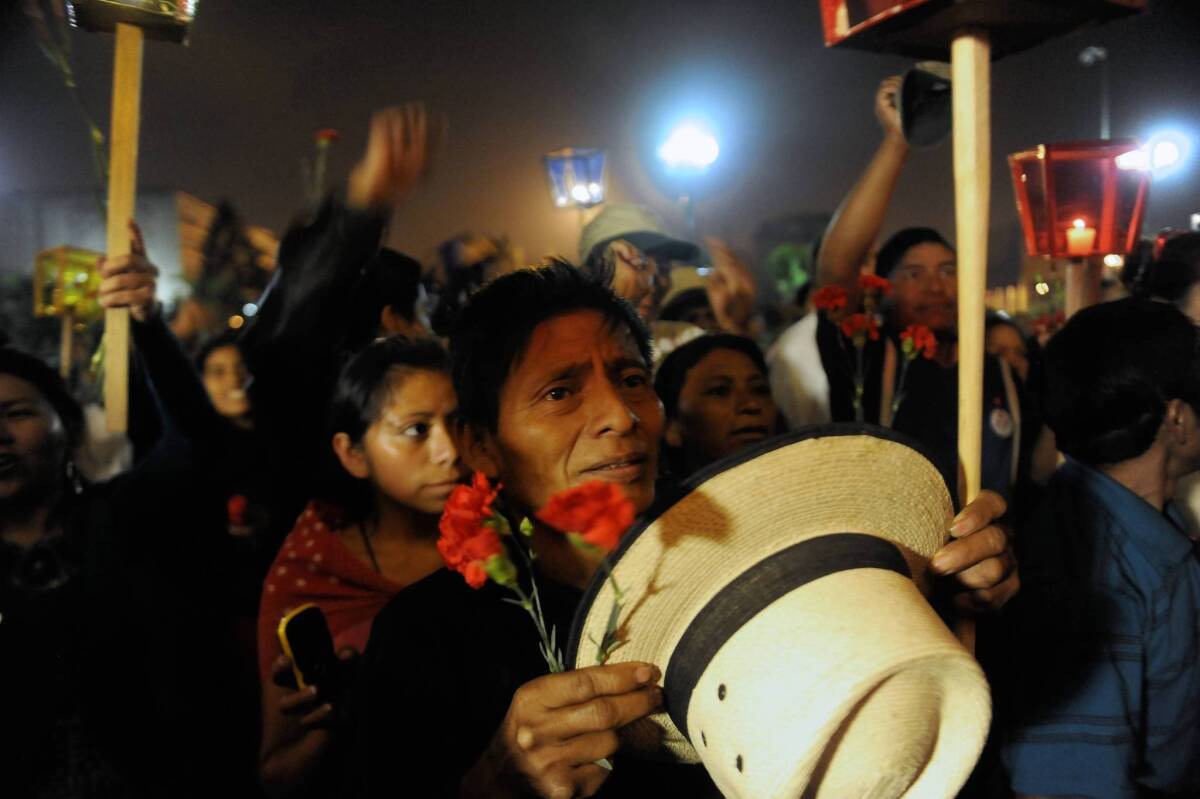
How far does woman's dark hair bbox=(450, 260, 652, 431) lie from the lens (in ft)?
5.27

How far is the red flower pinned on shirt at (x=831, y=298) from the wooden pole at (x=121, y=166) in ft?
6.35

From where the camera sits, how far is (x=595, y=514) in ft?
3.43

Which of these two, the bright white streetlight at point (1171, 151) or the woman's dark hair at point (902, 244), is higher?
the bright white streetlight at point (1171, 151)

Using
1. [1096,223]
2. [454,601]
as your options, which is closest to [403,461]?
[454,601]

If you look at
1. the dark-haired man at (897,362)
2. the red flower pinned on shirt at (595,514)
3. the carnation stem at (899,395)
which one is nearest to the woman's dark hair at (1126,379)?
the dark-haired man at (897,362)

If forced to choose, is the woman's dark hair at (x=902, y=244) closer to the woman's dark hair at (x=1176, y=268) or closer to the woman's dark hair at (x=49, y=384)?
the woman's dark hair at (x=1176, y=268)

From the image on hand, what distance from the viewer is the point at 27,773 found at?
209 centimetres

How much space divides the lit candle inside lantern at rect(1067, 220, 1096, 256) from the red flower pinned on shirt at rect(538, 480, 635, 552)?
6.93 feet

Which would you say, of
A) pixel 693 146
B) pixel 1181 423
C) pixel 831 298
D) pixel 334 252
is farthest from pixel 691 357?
pixel 693 146

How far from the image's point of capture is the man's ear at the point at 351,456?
2479 mm

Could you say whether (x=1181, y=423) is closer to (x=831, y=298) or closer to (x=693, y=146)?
(x=831, y=298)

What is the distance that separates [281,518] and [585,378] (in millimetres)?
1687

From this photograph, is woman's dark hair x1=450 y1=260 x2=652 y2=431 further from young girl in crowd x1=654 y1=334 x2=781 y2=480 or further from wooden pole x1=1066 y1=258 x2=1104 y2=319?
wooden pole x1=1066 y1=258 x2=1104 y2=319

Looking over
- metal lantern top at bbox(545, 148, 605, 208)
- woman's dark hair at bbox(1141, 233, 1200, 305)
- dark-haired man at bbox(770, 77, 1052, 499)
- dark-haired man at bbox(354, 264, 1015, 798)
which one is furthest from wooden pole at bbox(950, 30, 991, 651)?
metal lantern top at bbox(545, 148, 605, 208)
